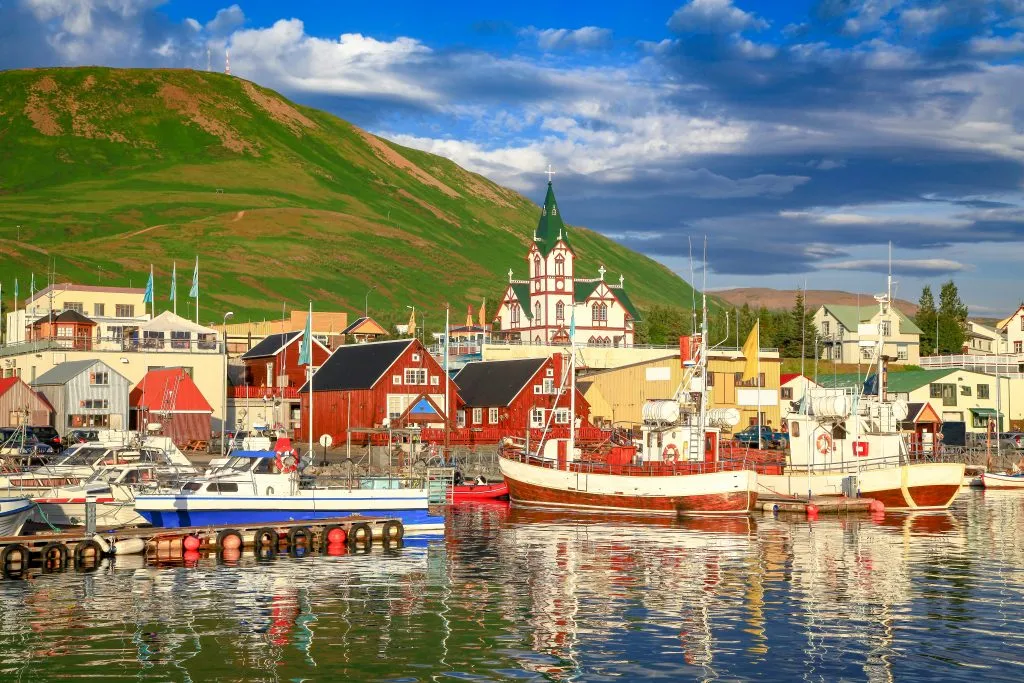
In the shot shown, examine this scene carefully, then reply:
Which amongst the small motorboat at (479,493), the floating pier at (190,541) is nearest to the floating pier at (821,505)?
the small motorboat at (479,493)

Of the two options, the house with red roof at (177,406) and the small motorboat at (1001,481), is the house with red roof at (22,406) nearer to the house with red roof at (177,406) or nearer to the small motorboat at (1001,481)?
the house with red roof at (177,406)

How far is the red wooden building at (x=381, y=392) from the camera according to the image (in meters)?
94.6

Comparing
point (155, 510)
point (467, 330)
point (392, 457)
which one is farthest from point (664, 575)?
point (467, 330)

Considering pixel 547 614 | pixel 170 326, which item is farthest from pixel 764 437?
pixel 547 614

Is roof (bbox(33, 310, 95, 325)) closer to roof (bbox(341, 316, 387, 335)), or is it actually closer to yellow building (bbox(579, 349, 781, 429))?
yellow building (bbox(579, 349, 781, 429))

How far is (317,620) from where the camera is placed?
32.9m

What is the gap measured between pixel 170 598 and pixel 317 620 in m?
5.48

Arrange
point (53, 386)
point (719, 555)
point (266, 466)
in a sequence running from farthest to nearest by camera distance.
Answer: point (53, 386) < point (266, 466) < point (719, 555)

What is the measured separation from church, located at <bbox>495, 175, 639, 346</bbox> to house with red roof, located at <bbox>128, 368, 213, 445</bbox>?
65.2 metres

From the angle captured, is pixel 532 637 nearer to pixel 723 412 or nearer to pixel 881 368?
pixel 723 412

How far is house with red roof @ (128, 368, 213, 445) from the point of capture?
90750 millimetres

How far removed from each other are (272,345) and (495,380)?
23.9 metres

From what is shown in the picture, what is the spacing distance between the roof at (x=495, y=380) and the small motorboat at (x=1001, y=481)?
113 ft

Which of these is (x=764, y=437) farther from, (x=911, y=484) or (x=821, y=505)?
(x=821, y=505)
